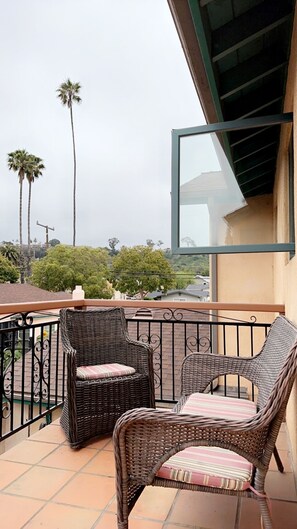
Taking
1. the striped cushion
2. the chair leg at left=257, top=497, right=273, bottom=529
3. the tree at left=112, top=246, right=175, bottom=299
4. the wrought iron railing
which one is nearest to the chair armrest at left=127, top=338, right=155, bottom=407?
the wrought iron railing

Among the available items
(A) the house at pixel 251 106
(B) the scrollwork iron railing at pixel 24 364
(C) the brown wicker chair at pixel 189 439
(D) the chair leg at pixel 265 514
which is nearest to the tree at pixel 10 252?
(B) the scrollwork iron railing at pixel 24 364

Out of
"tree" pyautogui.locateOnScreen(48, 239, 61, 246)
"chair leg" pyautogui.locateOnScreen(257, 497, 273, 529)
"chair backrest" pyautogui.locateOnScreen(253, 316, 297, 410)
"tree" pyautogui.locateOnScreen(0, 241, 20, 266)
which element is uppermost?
"tree" pyautogui.locateOnScreen(48, 239, 61, 246)

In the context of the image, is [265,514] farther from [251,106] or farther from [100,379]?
[251,106]

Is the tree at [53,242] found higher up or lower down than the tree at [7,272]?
higher up

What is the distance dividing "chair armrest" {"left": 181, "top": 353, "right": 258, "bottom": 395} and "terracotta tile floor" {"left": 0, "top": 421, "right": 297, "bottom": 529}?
1.82 feet

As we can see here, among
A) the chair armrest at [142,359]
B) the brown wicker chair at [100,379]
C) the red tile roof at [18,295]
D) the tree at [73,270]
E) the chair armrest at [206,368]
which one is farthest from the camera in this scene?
the tree at [73,270]

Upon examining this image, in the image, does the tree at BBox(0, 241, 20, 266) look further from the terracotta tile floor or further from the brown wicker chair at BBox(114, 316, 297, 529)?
the brown wicker chair at BBox(114, 316, 297, 529)

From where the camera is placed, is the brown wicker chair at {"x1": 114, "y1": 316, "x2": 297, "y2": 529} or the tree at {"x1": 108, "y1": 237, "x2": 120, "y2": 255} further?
the tree at {"x1": 108, "y1": 237, "x2": 120, "y2": 255}

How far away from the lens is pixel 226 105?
3.20 meters

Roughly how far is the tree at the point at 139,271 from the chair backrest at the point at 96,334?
24730mm

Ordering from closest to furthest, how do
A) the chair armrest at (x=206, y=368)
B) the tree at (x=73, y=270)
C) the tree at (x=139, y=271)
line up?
the chair armrest at (x=206, y=368) < the tree at (x=139, y=271) < the tree at (x=73, y=270)

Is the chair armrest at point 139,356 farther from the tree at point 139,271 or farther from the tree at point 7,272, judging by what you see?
the tree at point 7,272

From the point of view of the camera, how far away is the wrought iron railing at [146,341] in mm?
2678

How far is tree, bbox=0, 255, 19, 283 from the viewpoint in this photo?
31641 mm
